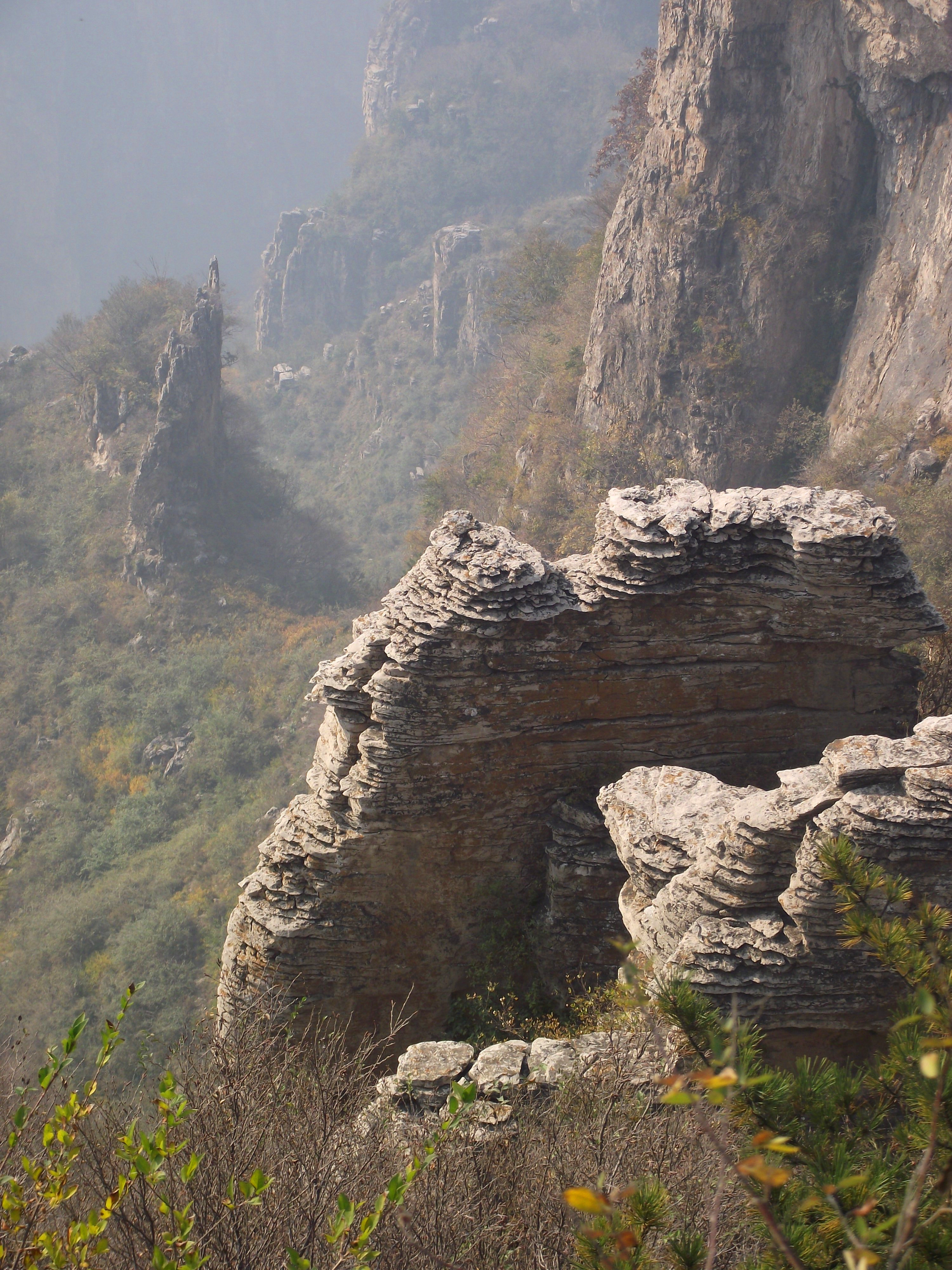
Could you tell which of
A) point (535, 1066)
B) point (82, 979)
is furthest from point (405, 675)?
point (82, 979)

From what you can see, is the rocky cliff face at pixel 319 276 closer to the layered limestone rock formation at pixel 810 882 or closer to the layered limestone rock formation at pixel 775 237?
the layered limestone rock formation at pixel 775 237

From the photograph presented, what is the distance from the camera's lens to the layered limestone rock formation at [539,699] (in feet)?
30.3

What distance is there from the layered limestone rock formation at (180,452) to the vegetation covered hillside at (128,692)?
1.52 meters

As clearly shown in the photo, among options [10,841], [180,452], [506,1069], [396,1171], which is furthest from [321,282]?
[396,1171]

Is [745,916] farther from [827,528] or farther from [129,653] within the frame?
[129,653]

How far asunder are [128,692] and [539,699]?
35.6 m

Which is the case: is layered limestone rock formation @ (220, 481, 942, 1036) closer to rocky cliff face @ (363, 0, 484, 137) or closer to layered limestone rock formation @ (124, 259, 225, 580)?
layered limestone rock formation @ (124, 259, 225, 580)

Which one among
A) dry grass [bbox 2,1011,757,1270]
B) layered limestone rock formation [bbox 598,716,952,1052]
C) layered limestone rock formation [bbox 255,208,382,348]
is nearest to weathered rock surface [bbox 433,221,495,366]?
layered limestone rock formation [bbox 255,208,382,348]

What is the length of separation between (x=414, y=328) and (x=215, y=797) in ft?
200

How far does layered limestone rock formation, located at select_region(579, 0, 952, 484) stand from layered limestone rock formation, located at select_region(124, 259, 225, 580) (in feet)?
87.7

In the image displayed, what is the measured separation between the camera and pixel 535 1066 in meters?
7.62

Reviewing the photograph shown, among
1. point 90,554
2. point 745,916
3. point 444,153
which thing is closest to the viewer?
point 745,916

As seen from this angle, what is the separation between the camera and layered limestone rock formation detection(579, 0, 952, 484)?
2244 centimetres

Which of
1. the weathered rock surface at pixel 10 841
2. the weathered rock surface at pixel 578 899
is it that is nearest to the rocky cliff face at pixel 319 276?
the weathered rock surface at pixel 10 841
